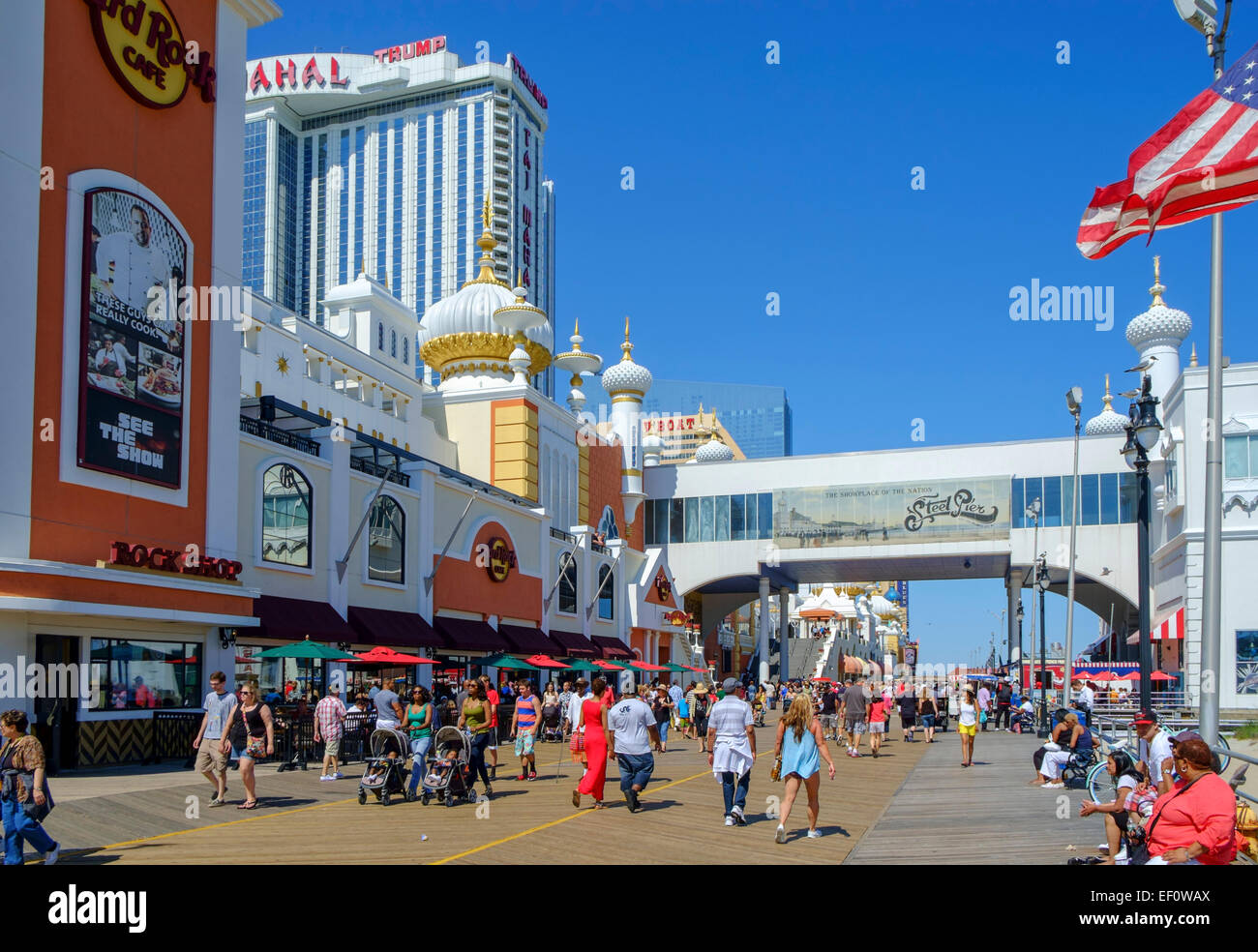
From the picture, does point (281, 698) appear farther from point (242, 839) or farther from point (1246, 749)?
point (1246, 749)

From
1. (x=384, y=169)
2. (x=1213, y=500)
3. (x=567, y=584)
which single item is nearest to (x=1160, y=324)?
(x=567, y=584)

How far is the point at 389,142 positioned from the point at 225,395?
4761 inches

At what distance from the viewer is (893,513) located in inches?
2255

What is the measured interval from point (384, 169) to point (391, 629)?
117783 millimetres

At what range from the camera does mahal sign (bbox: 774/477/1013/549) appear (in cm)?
5588

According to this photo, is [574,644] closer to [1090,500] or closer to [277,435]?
[277,435]

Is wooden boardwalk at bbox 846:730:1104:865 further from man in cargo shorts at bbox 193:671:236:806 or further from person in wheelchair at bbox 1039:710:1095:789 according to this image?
→ man in cargo shorts at bbox 193:671:236:806

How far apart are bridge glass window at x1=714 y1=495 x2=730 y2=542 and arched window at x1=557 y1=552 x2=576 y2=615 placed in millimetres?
16838

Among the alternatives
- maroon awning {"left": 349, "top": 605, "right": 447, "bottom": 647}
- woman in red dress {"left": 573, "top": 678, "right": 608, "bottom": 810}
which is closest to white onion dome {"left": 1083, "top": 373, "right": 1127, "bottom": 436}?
maroon awning {"left": 349, "top": 605, "right": 447, "bottom": 647}

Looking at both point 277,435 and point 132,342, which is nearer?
point 132,342

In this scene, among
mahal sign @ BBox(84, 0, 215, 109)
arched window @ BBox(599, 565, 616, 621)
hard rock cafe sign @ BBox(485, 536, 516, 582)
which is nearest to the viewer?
mahal sign @ BBox(84, 0, 215, 109)
